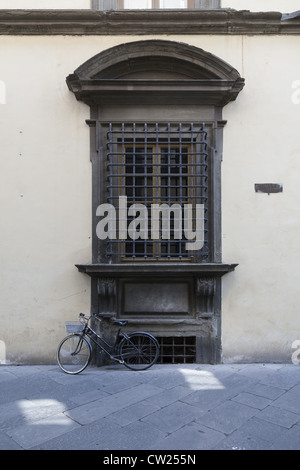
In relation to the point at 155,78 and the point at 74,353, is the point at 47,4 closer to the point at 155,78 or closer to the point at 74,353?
the point at 155,78

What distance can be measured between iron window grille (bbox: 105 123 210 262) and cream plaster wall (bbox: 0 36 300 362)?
0.40 m

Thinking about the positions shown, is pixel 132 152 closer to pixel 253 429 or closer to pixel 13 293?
pixel 13 293

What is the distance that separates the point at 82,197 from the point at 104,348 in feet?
7.56

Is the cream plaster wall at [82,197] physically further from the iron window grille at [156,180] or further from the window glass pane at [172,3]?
the window glass pane at [172,3]

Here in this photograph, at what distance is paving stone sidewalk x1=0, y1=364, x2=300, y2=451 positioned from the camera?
2701 millimetres

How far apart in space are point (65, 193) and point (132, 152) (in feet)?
4.04

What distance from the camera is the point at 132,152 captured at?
4742mm

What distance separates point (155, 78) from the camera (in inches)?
182

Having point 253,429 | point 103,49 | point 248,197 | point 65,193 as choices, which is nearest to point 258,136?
point 248,197

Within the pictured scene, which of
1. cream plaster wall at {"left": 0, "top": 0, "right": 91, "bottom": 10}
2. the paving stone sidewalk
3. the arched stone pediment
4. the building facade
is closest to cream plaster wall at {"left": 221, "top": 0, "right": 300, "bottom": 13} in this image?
the building facade

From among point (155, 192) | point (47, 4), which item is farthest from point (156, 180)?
point (47, 4)

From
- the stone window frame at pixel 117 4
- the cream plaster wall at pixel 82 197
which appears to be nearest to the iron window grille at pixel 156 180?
the cream plaster wall at pixel 82 197

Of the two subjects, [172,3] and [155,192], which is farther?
[172,3]

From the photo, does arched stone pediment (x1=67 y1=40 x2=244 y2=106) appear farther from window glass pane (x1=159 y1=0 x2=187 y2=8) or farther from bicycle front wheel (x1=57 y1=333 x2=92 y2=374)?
bicycle front wheel (x1=57 y1=333 x2=92 y2=374)
